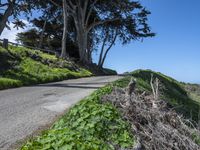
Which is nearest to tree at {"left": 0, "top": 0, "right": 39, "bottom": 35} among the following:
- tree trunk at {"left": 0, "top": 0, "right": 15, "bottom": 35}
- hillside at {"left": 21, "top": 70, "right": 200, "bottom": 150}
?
tree trunk at {"left": 0, "top": 0, "right": 15, "bottom": 35}

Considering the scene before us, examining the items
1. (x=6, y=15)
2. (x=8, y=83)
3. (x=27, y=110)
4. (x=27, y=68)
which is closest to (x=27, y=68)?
(x=27, y=68)

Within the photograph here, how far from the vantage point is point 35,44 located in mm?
56812

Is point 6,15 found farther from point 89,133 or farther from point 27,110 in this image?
point 89,133

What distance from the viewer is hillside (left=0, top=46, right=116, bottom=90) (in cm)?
2244

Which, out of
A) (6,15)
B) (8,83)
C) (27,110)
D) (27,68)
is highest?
(6,15)

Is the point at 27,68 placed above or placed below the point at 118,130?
above

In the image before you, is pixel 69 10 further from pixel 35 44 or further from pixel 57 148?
pixel 57 148

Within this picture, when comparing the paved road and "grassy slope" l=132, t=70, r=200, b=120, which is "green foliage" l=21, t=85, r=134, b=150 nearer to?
the paved road

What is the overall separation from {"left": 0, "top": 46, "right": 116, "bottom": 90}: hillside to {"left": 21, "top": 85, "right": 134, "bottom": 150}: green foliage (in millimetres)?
12096

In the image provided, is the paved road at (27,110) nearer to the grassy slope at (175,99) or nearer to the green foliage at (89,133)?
the green foliage at (89,133)

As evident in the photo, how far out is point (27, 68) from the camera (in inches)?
1066

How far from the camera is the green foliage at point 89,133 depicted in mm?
5762

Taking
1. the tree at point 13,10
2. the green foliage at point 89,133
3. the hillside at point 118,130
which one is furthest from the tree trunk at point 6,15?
the green foliage at point 89,133

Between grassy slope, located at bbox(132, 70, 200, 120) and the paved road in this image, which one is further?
grassy slope, located at bbox(132, 70, 200, 120)
